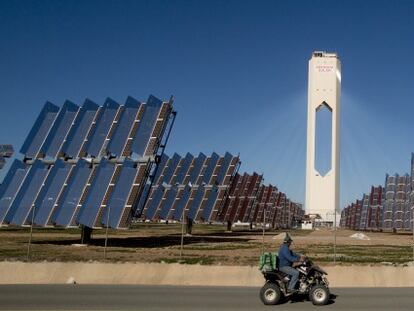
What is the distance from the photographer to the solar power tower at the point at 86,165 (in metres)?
28.3

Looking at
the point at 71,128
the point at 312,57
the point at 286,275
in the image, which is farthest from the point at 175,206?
the point at 312,57

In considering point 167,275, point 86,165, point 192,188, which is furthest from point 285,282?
point 192,188

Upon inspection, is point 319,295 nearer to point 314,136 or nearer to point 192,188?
point 192,188

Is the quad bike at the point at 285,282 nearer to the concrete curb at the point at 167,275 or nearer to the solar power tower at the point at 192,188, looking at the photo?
the concrete curb at the point at 167,275

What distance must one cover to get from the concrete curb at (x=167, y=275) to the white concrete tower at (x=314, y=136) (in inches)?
4592

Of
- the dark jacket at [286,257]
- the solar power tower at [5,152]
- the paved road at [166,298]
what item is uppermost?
the solar power tower at [5,152]

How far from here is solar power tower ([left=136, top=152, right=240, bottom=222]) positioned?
165 feet

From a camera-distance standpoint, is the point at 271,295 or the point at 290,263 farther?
the point at 290,263

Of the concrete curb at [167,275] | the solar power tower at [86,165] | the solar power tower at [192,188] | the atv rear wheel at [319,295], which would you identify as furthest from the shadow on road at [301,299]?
the solar power tower at [192,188]

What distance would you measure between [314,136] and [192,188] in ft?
286

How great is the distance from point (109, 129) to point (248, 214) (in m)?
43.4

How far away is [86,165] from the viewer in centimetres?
3109

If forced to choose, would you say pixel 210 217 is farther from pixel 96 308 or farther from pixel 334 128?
pixel 334 128

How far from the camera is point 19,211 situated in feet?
98.6
